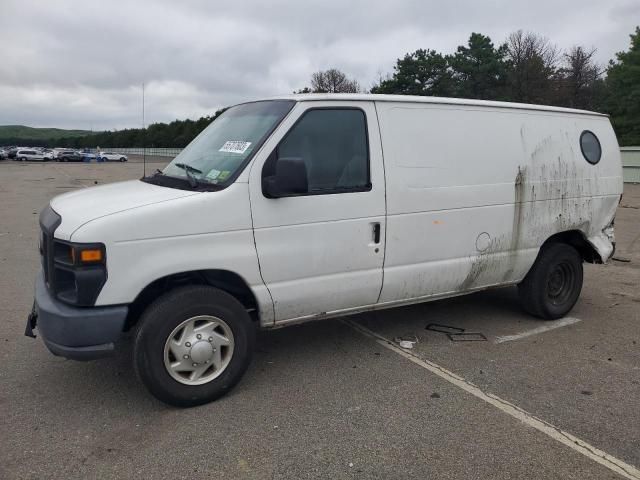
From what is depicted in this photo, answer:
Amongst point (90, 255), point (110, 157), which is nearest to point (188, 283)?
point (90, 255)

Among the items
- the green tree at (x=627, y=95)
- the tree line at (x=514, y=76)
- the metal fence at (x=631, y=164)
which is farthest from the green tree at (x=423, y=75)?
the metal fence at (x=631, y=164)

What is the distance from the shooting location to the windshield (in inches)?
151

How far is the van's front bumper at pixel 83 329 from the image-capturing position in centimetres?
330

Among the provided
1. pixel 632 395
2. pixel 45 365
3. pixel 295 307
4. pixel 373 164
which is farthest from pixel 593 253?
pixel 45 365

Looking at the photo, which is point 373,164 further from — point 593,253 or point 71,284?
point 593,253

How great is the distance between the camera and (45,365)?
4.29 meters

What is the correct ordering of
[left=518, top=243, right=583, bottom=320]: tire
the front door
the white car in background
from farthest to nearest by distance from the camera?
the white car in background, [left=518, top=243, right=583, bottom=320]: tire, the front door

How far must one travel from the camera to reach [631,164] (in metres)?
26.7

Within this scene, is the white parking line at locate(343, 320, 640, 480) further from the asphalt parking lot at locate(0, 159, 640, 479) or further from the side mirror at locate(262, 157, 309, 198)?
the side mirror at locate(262, 157, 309, 198)

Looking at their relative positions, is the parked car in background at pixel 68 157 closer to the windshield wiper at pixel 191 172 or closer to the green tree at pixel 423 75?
the green tree at pixel 423 75

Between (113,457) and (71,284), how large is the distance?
43.4 inches

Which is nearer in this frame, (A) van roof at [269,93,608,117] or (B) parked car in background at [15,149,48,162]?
(A) van roof at [269,93,608,117]

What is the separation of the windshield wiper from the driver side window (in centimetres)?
61


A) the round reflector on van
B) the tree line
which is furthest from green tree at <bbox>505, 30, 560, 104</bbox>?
the round reflector on van
